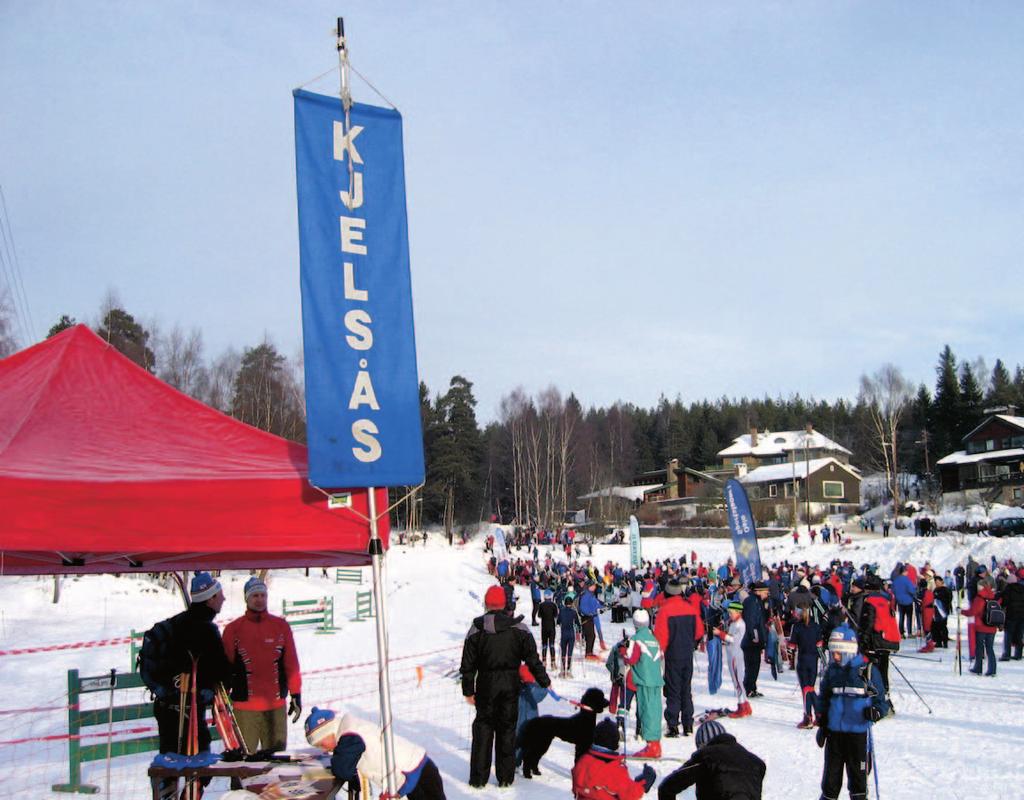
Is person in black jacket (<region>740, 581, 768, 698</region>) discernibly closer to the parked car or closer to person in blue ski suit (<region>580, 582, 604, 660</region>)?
person in blue ski suit (<region>580, 582, 604, 660</region>)

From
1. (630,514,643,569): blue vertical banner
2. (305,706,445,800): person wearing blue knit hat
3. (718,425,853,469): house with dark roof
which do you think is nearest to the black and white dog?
(305,706,445,800): person wearing blue knit hat

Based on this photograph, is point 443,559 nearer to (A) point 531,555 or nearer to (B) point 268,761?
(A) point 531,555

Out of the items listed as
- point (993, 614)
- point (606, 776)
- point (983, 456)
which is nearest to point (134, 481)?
point (606, 776)

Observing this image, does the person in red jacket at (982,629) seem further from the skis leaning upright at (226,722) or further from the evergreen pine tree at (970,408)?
the evergreen pine tree at (970,408)

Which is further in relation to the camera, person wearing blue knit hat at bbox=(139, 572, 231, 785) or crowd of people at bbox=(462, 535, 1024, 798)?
crowd of people at bbox=(462, 535, 1024, 798)

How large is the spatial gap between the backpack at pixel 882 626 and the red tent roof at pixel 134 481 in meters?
6.77

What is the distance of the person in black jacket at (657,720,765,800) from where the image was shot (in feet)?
13.8

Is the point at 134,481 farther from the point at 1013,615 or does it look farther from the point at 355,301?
the point at 1013,615

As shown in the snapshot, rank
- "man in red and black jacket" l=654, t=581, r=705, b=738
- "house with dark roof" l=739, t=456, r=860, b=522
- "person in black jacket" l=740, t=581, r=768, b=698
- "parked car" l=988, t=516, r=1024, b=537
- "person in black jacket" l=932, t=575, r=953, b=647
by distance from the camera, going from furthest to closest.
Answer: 1. "house with dark roof" l=739, t=456, r=860, b=522
2. "parked car" l=988, t=516, r=1024, b=537
3. "person in black jacket" l=932, t=575, r=953, b=647
4. "person in black jacket" l=740, t=581, r=768, b=698
5. "man in red and black jacket" l=654, t=581, r=705, b=738

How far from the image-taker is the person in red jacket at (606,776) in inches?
192

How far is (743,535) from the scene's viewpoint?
58.1 ft

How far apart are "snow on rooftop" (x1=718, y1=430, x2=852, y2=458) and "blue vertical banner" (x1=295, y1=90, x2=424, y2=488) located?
248ft

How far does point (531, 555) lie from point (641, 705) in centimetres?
3972

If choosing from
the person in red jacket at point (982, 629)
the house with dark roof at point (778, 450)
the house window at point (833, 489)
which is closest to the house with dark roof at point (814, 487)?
the house window at point (833, 489)
